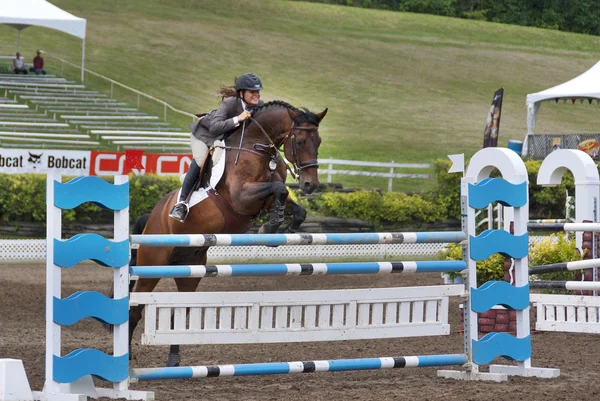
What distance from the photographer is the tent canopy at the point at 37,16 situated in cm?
2195

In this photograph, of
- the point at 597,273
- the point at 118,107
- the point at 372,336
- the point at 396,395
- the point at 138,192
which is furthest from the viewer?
the point at 118,107

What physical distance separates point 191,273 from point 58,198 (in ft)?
2.74

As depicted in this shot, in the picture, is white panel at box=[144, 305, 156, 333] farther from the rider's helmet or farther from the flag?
the flag

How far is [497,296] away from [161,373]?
212 centimetres

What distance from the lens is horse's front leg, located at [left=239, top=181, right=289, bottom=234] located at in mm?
6492

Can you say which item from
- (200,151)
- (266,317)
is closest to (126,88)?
(200,151)

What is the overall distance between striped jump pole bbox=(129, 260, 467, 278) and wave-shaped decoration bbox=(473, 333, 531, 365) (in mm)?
470

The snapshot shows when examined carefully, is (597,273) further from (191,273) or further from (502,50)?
(502,50)

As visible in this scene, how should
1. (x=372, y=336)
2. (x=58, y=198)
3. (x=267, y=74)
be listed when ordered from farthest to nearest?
(x=267, y=74) < (x=372, y=336) < (x=58, y=198)

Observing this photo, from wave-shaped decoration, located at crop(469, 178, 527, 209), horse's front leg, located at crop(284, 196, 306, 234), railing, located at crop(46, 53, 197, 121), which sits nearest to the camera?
wave-shaped decoration, located at crop(469, 178, 527, 209)

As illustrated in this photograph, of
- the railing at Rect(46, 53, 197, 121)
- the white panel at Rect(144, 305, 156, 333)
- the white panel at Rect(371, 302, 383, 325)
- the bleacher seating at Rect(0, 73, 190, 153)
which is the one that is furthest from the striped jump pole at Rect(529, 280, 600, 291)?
the railing at Rect(46, 53, 197, 121)

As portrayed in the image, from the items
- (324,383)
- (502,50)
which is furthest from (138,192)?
(502,50)

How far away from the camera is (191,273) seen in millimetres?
5188

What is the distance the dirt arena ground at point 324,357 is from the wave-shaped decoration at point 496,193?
3.55ft
